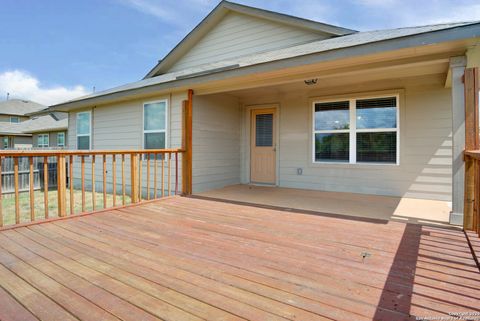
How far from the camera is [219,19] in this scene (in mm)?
7613

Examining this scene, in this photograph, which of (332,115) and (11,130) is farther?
(11,130)

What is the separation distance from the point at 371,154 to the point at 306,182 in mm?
1552

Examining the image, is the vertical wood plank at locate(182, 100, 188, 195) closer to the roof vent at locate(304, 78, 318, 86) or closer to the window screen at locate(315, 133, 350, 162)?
the roof vent at locate(304, 78, 318, 86)

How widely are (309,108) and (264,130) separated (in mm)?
1322

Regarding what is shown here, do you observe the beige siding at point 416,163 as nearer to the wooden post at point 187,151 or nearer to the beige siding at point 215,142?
the beige siding at point 215,142

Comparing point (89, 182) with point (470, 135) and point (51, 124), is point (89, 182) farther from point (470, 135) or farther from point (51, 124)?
point (51, 124)

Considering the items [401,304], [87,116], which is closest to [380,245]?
[401,304]

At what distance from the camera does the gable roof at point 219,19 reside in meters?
6.14

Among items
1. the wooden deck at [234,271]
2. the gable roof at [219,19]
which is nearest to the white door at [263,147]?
the gable roof at [219,19]

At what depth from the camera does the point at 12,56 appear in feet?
71.3

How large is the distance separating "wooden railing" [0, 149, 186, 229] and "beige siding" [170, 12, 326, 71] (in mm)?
3617

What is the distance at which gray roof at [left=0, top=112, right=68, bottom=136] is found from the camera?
15.6 m

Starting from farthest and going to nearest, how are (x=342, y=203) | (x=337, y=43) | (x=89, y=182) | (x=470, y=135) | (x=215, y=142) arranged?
1. (x=89, y=182)
2. (x=215, y=142)
3. (x=337, y=43)
4. (x=342, y=203)
5. (x=470, y=135)

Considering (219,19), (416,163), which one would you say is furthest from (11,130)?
(416,163)
